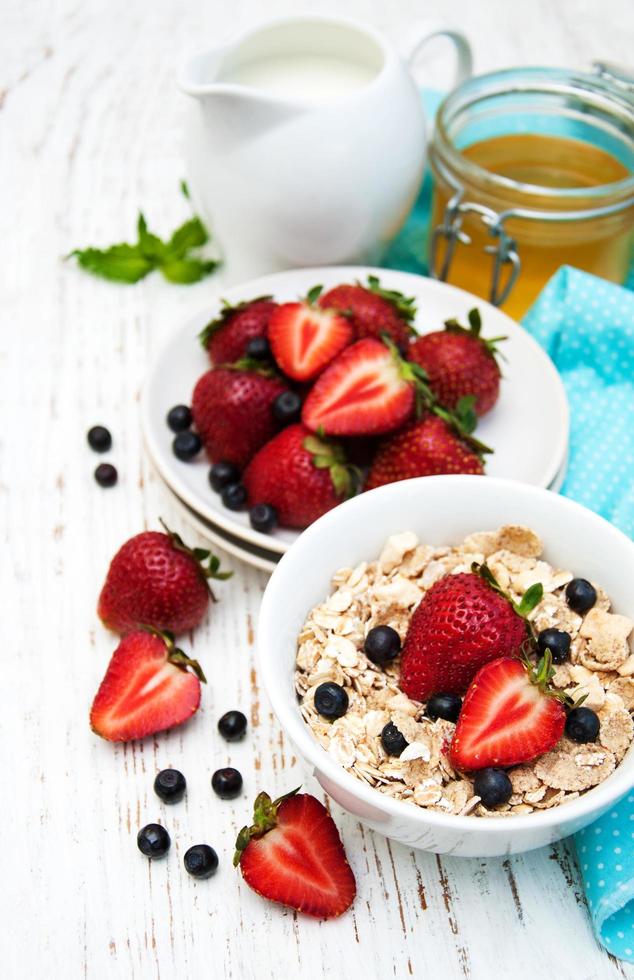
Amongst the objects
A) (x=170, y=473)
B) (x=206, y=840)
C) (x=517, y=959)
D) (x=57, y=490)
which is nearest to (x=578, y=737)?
(x=517, y=959)

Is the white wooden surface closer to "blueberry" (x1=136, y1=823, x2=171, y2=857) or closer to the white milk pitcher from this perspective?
"blueberry" (x1=136, y1=823, x2=171, y2=857)

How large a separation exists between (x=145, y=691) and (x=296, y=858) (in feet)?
0.86

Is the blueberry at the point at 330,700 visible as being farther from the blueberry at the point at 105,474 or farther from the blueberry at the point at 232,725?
the blueberry at the point at 105,474

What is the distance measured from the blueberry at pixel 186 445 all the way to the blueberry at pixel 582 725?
2.07 ft

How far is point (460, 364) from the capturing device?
1.40 m

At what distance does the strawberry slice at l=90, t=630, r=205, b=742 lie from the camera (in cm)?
119

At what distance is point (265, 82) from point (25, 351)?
A: 0.55 m

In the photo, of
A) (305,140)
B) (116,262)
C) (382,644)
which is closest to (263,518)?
(382,644)

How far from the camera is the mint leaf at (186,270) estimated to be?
177 cm

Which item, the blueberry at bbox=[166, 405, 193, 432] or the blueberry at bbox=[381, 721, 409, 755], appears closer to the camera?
the blueberry at bbox=[381, 721, 409, 755]

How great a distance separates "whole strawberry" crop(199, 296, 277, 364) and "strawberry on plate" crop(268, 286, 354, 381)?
0.14 ft

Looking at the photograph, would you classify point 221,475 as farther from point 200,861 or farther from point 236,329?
point 200,861

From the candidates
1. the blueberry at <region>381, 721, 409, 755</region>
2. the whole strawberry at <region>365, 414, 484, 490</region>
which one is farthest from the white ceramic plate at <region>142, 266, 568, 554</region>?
the blueberry at <region>381, 721, 409, 755</region>

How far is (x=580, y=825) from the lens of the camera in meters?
0.97
